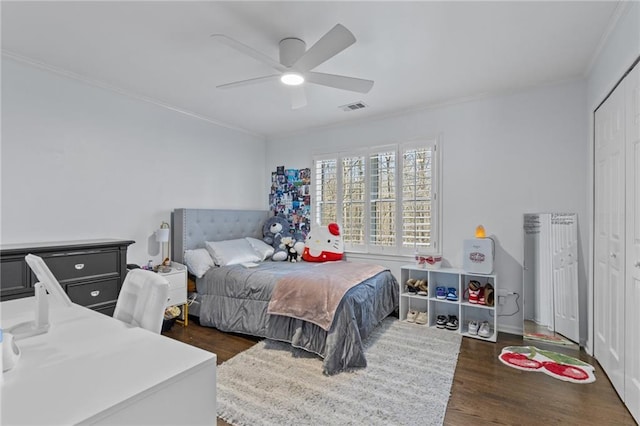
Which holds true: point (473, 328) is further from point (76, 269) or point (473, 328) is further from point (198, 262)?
point (76, 269)

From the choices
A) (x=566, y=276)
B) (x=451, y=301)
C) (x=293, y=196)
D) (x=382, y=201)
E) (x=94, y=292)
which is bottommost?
(x=451, y=301)

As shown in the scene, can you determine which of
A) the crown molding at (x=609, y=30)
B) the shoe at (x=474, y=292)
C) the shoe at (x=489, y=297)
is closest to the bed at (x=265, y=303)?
the shoe at (x=474, y=292)

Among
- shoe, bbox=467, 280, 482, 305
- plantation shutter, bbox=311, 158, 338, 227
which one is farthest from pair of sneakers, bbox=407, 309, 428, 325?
plantation shutter, bbox=311, 158, 338, 227

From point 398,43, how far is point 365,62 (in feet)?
1.21

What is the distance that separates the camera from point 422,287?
145 inches

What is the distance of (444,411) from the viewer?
79.0 inches

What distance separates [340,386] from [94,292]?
220cm

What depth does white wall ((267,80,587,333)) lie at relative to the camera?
10.2 feet

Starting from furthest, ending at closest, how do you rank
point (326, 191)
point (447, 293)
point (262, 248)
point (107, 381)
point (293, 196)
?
point (293, 196) < point (326, 191) < point (262, 248) < point (447, 293) < point (107, 381)

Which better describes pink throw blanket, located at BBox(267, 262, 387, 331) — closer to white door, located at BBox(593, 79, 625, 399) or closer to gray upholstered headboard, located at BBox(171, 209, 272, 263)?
gray upholstered headboard, located at BBox(171, 209, 272, 263)

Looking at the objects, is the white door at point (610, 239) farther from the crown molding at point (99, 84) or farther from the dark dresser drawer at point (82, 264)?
the crown molding at point (99, 84)

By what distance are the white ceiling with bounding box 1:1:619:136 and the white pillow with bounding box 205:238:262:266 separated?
1726 millimetres

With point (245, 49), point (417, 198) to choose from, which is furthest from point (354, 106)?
point (245, 49)

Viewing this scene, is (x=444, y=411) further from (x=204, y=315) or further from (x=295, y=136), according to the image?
(x=295, y=136)
